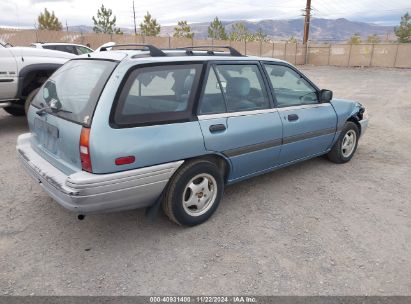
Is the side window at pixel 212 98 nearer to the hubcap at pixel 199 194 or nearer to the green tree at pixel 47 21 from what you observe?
the hubcap at pixel 199 194

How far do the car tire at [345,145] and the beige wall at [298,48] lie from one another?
79.7ft

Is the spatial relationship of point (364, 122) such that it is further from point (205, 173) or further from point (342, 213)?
point (205, 173)

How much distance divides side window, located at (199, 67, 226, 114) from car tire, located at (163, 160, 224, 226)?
0.50m

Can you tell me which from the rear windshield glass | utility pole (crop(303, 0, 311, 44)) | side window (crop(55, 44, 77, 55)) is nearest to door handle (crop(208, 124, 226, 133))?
the rear windshield glass

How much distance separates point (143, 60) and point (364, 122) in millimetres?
3861

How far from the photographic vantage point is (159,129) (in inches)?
113

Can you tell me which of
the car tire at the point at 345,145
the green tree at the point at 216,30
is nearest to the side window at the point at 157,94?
the car tire at the point at 345,145

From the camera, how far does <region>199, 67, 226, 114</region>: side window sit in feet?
10.6

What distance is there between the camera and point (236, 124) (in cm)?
343

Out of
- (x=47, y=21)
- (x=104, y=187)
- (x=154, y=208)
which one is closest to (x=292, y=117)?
(x=154, y=208)

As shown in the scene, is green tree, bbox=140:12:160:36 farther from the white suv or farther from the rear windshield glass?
the rear windshield glass

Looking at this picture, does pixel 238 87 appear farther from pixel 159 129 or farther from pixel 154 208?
pixel 154 208

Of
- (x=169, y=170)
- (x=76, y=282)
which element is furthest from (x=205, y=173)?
(x=76, y=282)

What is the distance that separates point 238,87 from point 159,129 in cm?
115
